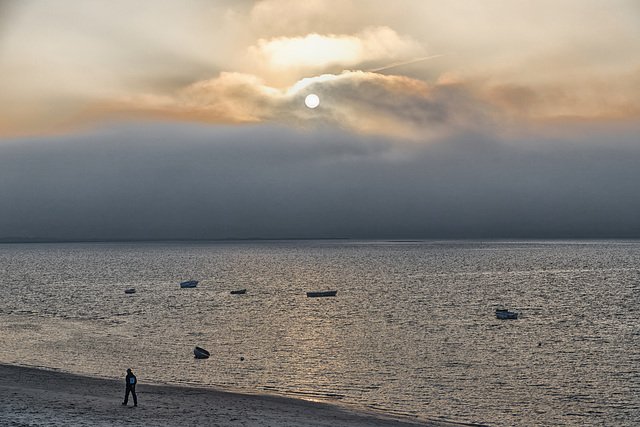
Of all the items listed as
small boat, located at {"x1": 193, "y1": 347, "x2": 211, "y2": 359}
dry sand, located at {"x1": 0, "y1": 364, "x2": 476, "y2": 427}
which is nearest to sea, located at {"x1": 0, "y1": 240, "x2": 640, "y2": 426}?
small boat, located at {"x1": 193, "y1": 347, "x2": 211, "y2": 359}

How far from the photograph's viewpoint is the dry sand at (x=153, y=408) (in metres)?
32.1

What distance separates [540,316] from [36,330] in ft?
264

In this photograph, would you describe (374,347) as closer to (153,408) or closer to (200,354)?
(200,354)

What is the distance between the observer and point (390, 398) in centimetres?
4341

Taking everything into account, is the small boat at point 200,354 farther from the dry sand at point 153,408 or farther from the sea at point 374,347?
the dry sand at point 153,408

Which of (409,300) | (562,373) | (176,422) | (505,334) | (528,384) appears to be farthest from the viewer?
(409,300)

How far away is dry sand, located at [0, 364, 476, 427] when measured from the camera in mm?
32062

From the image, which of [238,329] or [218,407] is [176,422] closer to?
[218,407]

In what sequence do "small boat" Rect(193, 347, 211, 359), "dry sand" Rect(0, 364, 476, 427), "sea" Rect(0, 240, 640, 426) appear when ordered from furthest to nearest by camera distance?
"small boat" Rect(193, 347, 211, 359) → "sea" Rect(0, 240, 640, 426) → "dry sand" Rect(0, 364, 476, 427)

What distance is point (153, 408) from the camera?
35.9 m

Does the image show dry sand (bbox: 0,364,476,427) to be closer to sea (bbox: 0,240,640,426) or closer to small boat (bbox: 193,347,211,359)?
sea (bbox: 0,240,640,426)

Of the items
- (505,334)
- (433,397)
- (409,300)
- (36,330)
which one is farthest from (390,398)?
(409,300)

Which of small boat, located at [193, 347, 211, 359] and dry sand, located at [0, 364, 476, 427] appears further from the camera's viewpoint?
small boat, located at [193, 347, 211, 359]

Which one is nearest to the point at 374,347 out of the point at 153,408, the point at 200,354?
the point at 200,354
